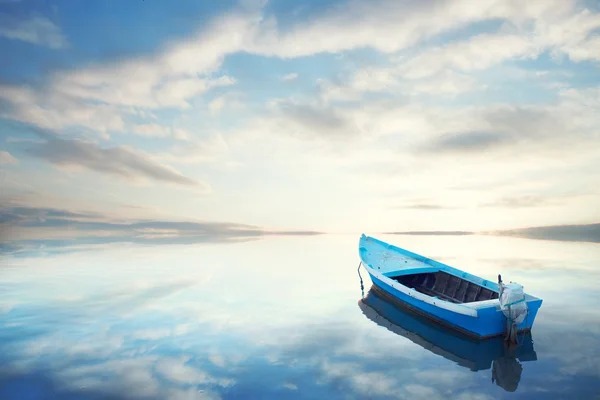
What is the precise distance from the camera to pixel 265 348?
558 inches

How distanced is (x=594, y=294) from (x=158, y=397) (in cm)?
2786

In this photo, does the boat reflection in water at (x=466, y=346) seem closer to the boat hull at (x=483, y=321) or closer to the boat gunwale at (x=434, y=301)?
the boat hull at (x=483, y=321)

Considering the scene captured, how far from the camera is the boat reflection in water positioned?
11.9 m

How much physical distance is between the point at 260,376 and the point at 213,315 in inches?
324

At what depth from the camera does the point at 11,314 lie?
19.3m

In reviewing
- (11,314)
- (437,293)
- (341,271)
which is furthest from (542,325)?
(11,314)

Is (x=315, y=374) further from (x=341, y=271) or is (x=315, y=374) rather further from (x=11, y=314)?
(x=341, y=271)

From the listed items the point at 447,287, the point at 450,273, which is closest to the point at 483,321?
the point at 447,287

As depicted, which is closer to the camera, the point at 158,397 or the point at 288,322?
the point at 158,397

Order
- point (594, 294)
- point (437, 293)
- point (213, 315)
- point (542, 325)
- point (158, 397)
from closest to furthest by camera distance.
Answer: point (158, 397)
point (542, 325)
point (213, 315)
point (437, 293)
point (594, 294)

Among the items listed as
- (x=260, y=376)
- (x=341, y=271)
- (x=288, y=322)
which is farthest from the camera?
(x=341, y=271)

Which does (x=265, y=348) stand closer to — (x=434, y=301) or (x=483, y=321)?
(x=434, y=301)

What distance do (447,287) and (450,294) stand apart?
0.56 meters

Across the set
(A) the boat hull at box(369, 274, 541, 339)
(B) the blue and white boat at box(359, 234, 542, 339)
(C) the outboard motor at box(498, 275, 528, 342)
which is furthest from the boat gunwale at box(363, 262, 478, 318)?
(C) the outboard motor at box(498, 275, 528, 342)
